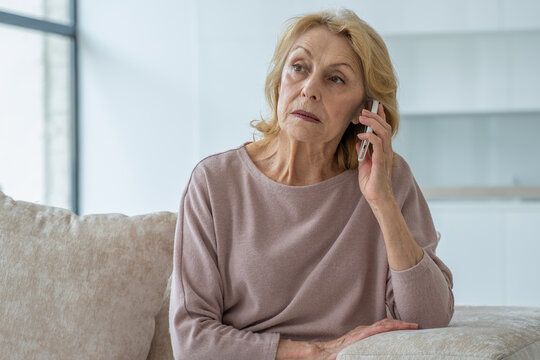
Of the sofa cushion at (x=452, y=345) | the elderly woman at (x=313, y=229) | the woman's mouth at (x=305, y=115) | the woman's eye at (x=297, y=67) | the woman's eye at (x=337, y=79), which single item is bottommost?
the sofa cushion at (x=452, y=345)

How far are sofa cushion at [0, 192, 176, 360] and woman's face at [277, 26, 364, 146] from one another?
460 millimetres

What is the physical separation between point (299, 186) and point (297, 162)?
6 centimetres

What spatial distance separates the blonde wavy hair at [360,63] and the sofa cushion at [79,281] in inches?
16.7

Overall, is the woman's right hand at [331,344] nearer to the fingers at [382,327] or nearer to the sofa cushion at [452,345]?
the fingers at [382,327]

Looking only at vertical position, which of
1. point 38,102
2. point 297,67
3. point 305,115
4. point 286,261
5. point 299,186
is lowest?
point 286,261

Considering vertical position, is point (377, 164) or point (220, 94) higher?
point (220, 94)

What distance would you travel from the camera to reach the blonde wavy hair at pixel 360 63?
5.94 feet

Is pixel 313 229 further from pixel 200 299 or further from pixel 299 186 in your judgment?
pixel 200 299

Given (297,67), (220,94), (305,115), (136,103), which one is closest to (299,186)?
(305,115)

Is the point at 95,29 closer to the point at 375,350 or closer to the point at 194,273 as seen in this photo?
the point at 194,273

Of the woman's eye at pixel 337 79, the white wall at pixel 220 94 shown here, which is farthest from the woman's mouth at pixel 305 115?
the white wall at pixel 220 94

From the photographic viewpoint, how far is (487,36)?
461cm

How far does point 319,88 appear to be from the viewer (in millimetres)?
1799

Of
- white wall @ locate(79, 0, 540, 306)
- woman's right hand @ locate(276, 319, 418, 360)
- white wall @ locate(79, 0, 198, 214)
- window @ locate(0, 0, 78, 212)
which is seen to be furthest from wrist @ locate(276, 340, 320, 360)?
window @ locate(0, 0, 78, 212)
